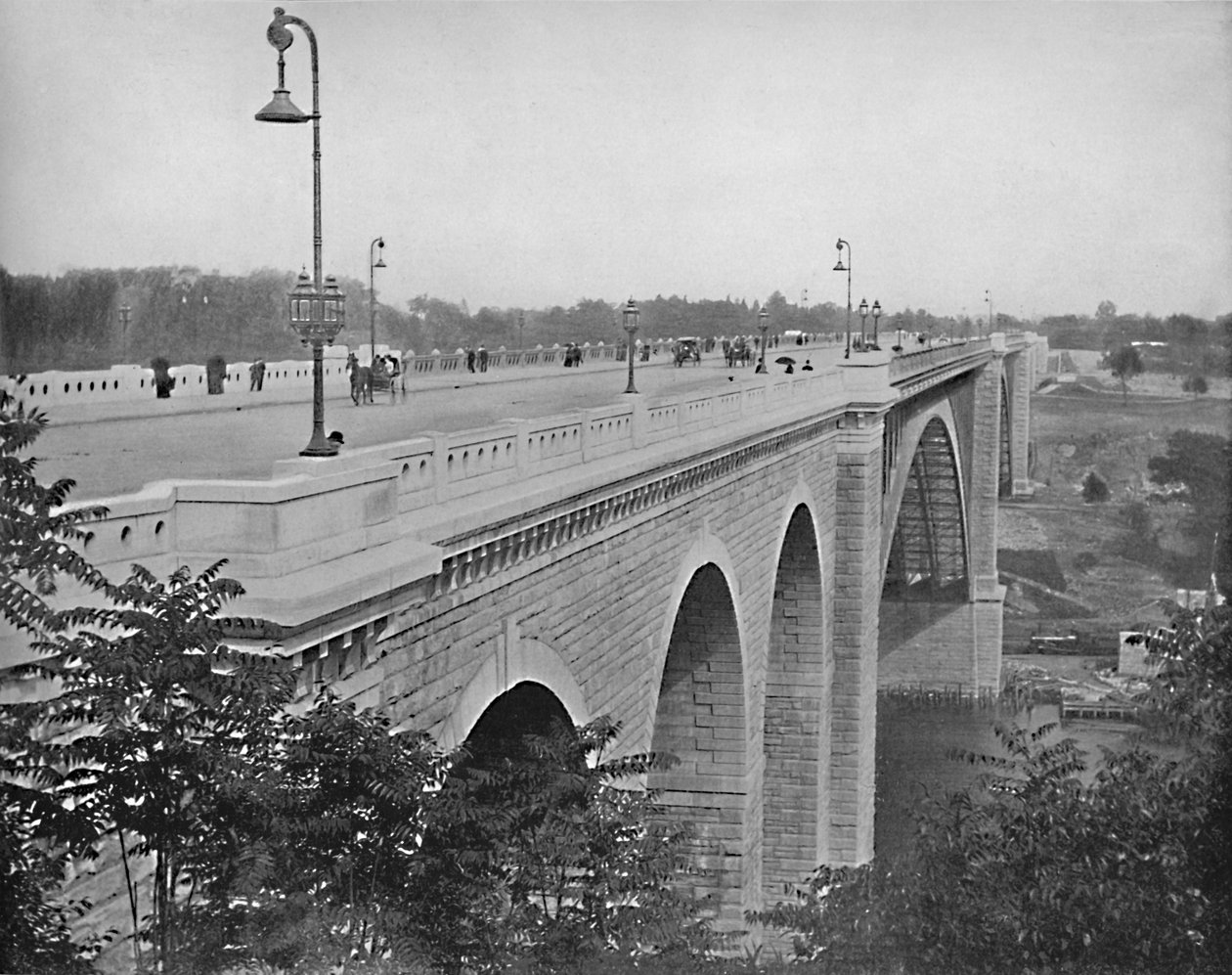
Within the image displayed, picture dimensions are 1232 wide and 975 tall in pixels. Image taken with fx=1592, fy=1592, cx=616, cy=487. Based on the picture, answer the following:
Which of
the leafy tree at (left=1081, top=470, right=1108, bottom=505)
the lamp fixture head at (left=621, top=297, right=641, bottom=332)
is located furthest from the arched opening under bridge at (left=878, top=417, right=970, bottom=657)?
the lamp fixture head at (left=621, top=297, right=641, bottom=332)

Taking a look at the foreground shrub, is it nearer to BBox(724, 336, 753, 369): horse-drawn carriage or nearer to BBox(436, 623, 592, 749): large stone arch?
BBox(436, 623, 592, 749): large stone arch

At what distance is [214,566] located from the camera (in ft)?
27.1

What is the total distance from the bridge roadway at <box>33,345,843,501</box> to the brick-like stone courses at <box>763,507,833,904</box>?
511 centimetres

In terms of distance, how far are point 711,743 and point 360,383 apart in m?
7.56

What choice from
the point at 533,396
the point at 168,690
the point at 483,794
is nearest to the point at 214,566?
the point at 168,690

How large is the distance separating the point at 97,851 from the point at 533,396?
820 inches

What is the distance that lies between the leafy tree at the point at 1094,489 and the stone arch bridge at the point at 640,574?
27.9 meters

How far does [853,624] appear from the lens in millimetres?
30453

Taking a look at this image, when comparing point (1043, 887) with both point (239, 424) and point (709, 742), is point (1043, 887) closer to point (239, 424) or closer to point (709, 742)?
point (709, 742)

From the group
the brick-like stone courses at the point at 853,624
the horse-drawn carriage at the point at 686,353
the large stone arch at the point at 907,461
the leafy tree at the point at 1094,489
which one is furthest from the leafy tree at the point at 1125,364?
the leafy tree at the point at 1094,489

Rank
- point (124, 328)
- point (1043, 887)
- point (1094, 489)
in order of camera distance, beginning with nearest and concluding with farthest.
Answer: point (1043, 887)
point (124, 328)
point (1094, 489)

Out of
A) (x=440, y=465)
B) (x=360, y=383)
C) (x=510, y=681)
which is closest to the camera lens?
(x=440, y=465)

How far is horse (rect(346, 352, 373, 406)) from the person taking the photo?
23250mm

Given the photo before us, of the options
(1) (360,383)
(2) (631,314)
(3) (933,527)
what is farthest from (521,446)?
(3) (933,527)
